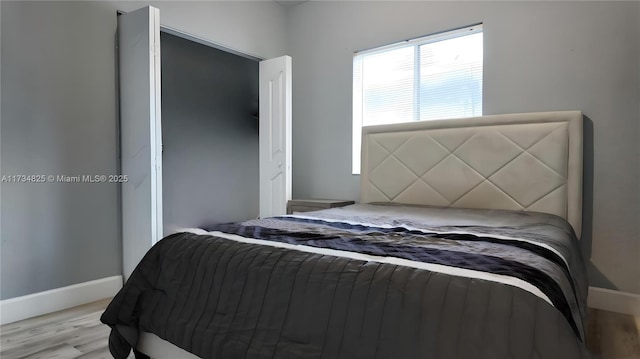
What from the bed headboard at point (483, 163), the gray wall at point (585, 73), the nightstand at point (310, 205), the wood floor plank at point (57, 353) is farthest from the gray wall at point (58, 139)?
the gray wall at point (585, 73)

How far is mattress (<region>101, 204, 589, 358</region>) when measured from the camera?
0.92m

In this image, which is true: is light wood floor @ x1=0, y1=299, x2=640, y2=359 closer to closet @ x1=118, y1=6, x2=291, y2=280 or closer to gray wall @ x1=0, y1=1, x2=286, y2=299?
gray wall @ x1=0, y1=1, x2=286, y2=299

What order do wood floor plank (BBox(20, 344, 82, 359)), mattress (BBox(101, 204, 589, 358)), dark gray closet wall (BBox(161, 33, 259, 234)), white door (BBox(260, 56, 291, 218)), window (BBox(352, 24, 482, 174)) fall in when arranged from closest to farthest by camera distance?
mattress (BBox(101, 204, 589, 358))
wood floor plank (BBox(20, 344, 82, 359))
window (BBox(352, 24, 482, 174))
dark gray closet wall (BBox(161, 33, 259, 234))
white door (BBox(260, 56, 291, 218))

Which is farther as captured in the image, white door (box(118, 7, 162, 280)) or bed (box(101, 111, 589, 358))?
white door (box(118, 7, 162, 280))

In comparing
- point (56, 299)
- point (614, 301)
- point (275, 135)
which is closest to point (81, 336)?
point (56, 299)

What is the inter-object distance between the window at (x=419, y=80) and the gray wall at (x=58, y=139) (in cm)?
217

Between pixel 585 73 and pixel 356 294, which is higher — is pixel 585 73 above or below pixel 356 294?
above

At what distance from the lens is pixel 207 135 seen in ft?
12.8

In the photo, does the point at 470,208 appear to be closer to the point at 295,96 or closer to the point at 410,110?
the point at 410,110

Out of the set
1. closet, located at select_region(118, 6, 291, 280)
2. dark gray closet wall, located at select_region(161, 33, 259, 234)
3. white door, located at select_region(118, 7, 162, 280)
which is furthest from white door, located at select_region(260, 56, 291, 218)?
white door, located at select_region(118, 7, 162, 280)

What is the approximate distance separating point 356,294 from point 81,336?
183 cm

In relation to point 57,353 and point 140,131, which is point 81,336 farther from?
point 140,131

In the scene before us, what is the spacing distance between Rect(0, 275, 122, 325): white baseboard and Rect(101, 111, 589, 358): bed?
1.20m

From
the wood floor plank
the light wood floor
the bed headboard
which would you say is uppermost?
the bed headboard
